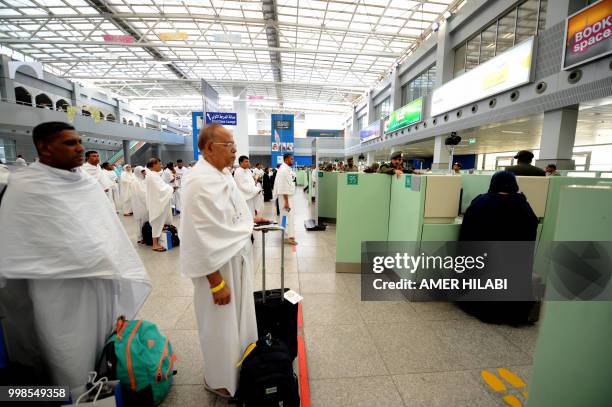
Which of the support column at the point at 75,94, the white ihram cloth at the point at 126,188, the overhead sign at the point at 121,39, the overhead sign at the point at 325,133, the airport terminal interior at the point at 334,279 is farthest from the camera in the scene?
the overhead sign at the point at 325,133

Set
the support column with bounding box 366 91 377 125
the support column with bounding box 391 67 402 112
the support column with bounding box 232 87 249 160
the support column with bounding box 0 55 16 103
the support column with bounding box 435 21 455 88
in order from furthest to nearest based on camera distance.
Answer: the support column with bounding box 366 91 377 125
the support column with bounding box 232 87 249 160
the support column with bounding box 391 67 402 112
the support column with bounding box 0 55 16 103
the support column with bounding box 435 21 455 88

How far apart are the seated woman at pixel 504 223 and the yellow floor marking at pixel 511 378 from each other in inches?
25.2

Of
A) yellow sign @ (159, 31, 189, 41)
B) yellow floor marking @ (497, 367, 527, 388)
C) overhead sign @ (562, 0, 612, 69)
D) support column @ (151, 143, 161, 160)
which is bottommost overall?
yellow floor marking @ (497, 367, 527, 388)

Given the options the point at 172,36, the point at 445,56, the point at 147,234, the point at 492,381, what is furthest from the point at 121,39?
the point at 492,381

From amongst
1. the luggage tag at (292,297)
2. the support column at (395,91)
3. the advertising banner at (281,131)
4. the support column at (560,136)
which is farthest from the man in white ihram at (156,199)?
the support column at (395,91)

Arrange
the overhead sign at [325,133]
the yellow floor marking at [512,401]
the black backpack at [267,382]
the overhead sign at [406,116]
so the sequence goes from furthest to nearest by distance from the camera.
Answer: the overhead sign at [325,133] < the overhead sign at [406,116] < the yellow floor marking at [512,401] < the black backpack at [267,382]

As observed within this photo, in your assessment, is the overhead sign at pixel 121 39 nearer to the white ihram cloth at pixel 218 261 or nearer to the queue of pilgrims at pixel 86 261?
the queue of pilgrims at pixel 86 261

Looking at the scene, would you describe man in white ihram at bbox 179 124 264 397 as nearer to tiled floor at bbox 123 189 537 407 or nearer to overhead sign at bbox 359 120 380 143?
tiled floor at bbox 123 189 537 407

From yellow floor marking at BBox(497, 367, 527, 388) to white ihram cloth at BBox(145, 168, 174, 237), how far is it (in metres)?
4.46

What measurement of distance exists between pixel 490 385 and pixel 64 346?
2.40 metres

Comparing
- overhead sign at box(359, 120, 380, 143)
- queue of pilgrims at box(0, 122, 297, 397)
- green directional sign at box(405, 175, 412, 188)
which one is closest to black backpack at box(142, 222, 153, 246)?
queue of pilgrims at box(0, 122, 297, 397)

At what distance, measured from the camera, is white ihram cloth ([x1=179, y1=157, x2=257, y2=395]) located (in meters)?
1.25

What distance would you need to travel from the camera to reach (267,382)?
1.24m

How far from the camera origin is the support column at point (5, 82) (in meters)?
11.6
